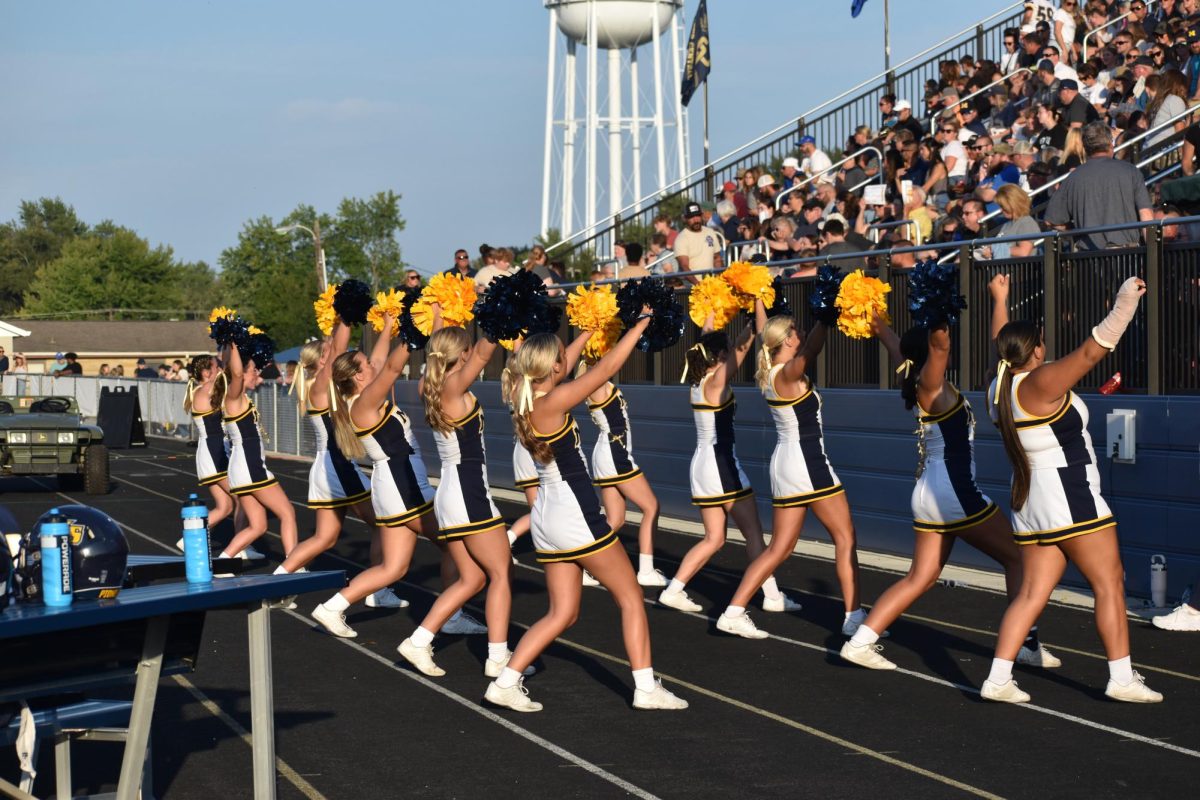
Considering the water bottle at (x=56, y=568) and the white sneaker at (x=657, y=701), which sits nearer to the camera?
the water bottle at (x=56, y=568)

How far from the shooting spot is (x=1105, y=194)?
1159 centimetres

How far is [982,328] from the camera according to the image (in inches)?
497

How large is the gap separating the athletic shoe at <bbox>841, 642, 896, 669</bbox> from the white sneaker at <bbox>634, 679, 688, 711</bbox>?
1.23 m

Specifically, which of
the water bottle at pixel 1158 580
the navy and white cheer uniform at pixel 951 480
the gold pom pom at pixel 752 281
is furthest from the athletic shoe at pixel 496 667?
the water bottle at pixel 1158 580

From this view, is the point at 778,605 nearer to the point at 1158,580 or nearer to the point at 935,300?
the point at 1158,580

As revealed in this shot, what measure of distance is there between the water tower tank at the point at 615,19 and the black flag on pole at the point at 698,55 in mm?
16853

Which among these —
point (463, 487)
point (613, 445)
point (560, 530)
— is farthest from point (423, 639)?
point (613, 445)

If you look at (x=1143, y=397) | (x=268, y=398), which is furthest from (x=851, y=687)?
(x=268, y=398)

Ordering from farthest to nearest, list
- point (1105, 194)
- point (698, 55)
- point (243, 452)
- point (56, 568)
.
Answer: point (698, 55) < point (243, 452) < point (1105, 194) < point (56, 568)

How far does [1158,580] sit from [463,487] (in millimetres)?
4905

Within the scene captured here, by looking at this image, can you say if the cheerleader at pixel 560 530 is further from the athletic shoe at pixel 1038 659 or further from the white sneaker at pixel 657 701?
the athletic shoe at pixel 1038 659

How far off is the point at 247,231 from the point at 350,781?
91595 millimetres

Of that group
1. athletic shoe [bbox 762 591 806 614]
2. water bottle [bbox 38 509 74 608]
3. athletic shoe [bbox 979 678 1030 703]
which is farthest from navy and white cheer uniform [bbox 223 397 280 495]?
water bottle [bbox 38 509 74 608]

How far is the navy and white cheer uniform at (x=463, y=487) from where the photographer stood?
8.31m
